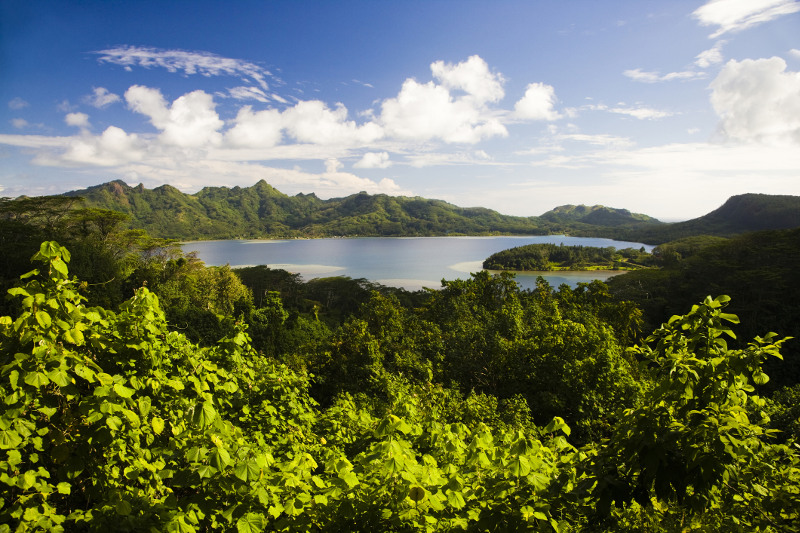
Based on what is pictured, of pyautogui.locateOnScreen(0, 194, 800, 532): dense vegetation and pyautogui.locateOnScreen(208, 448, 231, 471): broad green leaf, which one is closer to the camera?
pyautogui.locateOnScreen(208, 448, 231, 471): broad green leaf

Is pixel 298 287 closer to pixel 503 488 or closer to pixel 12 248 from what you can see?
pixel 12 248

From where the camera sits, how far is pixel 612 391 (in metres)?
12.1

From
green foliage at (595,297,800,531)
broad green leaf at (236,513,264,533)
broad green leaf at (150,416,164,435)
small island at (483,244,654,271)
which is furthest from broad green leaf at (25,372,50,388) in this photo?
small island at (483,244,654,271)

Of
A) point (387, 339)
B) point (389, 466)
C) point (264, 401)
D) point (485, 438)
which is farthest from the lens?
point (387, 339)

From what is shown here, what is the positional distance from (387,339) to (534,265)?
8075 cm

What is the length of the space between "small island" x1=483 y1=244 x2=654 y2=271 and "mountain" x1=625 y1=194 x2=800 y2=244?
181 ft

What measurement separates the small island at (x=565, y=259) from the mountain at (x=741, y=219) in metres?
55.2

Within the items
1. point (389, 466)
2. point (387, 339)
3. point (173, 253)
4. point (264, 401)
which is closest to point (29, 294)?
point (389, 466)

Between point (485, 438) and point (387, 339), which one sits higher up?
point (485, 438)

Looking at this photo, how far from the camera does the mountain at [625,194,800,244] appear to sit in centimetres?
12636

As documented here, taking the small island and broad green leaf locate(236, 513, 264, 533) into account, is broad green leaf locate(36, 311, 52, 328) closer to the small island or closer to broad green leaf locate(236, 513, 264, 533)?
broad green leaf locate(236, 513, 264, 533)

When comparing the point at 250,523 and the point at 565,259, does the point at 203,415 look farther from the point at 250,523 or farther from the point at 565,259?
Result: the point at 565,259

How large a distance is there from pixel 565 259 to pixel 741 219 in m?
95.1

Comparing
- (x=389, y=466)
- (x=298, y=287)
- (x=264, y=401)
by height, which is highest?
(x=389, y=466)
